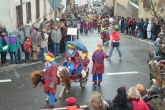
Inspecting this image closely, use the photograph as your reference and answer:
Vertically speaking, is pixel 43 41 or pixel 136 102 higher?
pixel 43 41

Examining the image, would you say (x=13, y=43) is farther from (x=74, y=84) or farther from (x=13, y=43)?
(x=74, y=84)

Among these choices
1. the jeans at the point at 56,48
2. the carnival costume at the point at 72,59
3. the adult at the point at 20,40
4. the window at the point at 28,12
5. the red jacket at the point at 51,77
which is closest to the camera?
the red jacket at the point at 51,77

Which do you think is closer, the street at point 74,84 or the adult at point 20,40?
the street at point 74,84

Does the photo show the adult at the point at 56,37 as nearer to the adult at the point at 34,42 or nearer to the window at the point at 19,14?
the adult at the point at 34,42

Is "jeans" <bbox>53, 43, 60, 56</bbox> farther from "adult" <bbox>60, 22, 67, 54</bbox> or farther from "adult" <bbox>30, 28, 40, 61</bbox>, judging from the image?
"adult" <bbox>30, 28, 40, 61</bbox>

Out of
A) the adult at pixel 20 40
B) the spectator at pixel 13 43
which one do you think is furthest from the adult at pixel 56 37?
the spectator at pixel 13 43

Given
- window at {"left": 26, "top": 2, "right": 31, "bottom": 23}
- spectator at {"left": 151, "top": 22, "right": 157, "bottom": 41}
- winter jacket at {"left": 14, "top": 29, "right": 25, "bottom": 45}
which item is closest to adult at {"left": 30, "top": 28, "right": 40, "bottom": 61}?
winter jacket at {"left": 14, "top": 29, "right": 25, "bottom": 45}

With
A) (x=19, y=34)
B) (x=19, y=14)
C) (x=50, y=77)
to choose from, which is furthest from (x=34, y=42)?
(x=50, y=77)

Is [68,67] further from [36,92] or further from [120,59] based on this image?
[120,59]

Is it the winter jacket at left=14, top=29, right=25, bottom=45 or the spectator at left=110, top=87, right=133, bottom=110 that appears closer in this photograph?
the spectator at left=110, top=87, right=133, bottom=110

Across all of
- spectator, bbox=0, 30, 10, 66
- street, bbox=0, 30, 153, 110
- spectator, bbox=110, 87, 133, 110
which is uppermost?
spectator, bbox=0, 30, 10, 66

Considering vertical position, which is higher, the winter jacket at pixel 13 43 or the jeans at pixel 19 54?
the winter jacket at pixel 13 43

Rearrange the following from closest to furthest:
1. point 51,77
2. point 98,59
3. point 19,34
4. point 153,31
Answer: point 51,77, point 98,59, point 19,34, point 153,31

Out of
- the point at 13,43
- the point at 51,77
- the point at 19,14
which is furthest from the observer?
the point at 19,14
